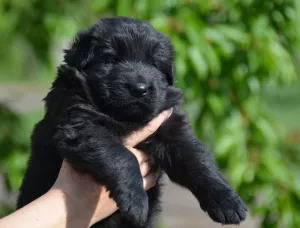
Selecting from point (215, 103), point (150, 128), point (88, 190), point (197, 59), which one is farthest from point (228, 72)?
point (88, 190)

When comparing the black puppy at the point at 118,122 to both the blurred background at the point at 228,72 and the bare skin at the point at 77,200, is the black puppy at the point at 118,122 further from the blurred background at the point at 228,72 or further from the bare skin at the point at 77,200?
the blurred background at the point at 228,72

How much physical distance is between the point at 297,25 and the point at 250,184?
102cm

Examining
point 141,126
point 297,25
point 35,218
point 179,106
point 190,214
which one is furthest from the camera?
point 190,214

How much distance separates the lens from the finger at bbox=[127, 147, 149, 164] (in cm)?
311

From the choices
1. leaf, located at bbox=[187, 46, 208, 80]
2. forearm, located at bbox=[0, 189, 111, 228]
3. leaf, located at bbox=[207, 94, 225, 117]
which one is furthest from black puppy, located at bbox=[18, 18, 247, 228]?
leaf, located at bbox=[207, 94, 225, 117]

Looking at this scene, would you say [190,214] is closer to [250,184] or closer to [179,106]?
[250,184]

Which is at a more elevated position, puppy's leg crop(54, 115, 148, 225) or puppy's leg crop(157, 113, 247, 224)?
puppy's leg crop(54, 115, 148, 225)

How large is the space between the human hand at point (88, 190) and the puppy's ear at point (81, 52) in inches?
15.9

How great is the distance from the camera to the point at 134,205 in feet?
8.94

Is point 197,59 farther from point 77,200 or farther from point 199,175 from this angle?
point 77,200

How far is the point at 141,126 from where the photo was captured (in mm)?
3131

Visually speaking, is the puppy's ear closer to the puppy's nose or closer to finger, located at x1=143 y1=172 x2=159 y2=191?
the puppy's nose

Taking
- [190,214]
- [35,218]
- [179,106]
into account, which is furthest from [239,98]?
[190,214]

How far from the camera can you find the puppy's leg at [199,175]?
2883 mm
